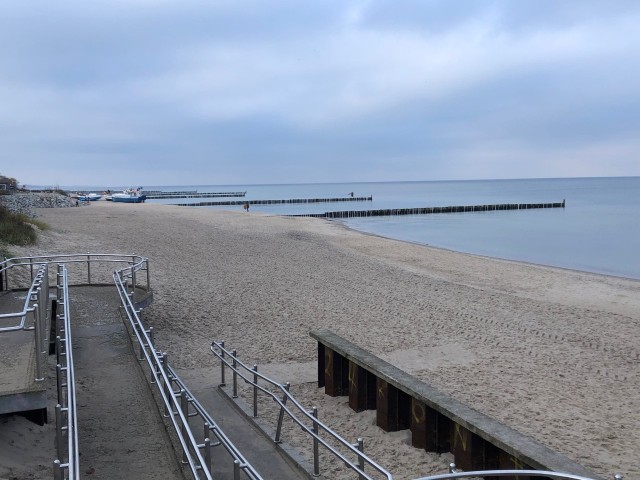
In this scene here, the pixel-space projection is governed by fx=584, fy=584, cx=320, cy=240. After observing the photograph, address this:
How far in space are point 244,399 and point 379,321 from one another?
5500 millimetres

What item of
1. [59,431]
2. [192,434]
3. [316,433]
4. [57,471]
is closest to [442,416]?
[316,433]

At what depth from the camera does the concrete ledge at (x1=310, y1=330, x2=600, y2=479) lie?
517cm

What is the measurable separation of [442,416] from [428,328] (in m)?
6.36

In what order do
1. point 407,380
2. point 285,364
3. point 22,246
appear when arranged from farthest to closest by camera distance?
point 22,246 → point 285,364 → point 407,380

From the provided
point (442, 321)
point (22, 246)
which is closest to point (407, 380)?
point (442, 321)

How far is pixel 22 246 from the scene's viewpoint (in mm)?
20000

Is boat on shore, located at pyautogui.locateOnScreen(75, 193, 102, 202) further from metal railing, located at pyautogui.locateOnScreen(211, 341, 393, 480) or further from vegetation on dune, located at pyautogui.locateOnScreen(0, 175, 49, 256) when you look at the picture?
metal railing, located at pyautogui.locateOnScreen(211, 341, 393, 480)

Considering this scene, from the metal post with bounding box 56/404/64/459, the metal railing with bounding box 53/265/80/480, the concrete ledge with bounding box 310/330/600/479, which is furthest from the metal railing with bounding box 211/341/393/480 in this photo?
the metal post with bounding box 56/404/64/459

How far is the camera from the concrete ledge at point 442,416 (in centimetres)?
517

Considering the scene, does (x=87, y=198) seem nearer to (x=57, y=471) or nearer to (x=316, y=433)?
(x=316, y=433)

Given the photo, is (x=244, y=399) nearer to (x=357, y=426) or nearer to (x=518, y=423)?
(x=357, y=426)

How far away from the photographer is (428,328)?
12766mm

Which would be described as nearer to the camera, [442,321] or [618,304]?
[442,321]

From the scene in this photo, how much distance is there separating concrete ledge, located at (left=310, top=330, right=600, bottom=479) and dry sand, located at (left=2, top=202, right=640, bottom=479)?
0.94 ft
